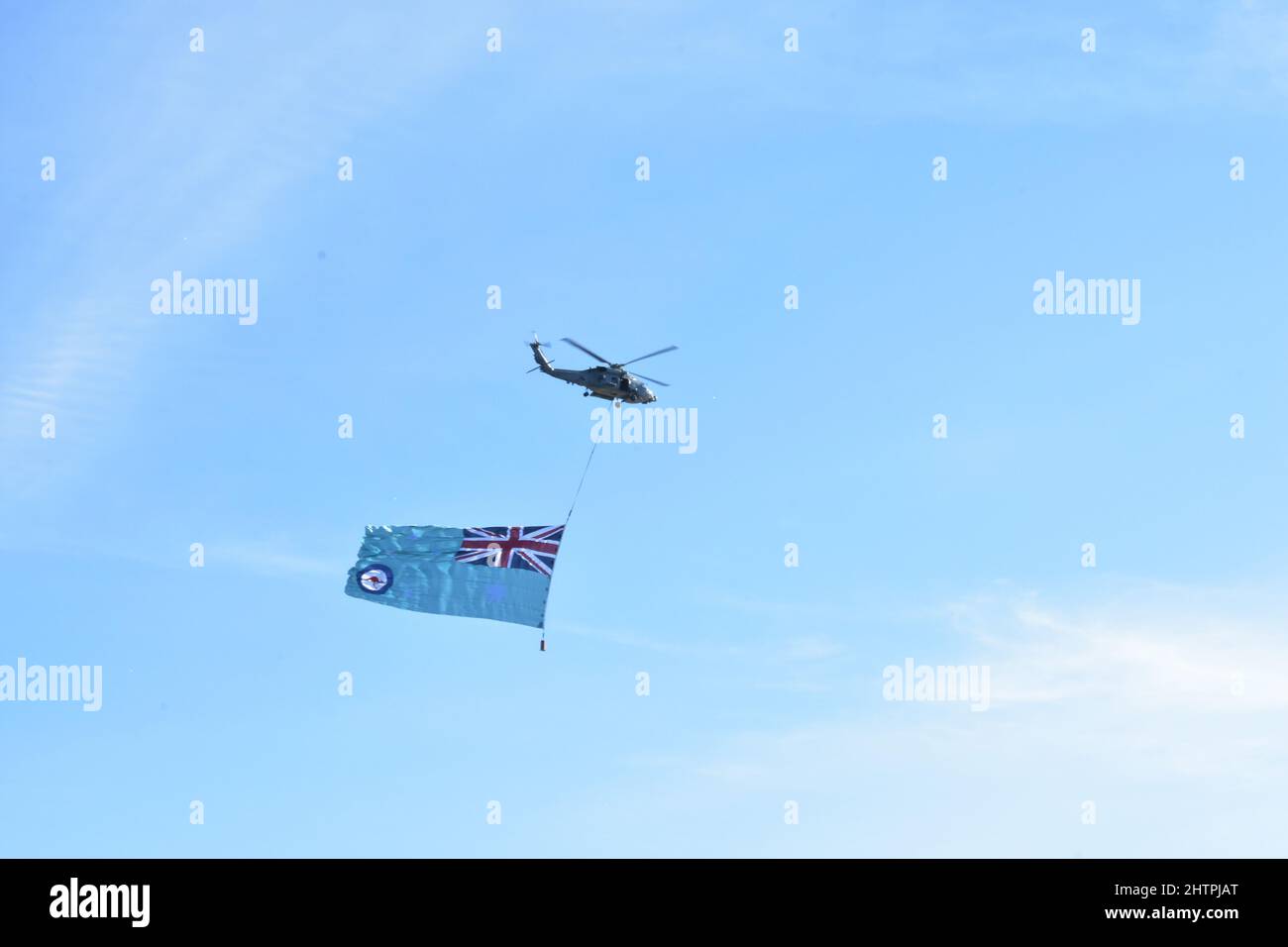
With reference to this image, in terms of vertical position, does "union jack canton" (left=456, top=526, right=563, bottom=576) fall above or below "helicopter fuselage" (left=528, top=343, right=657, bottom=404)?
below

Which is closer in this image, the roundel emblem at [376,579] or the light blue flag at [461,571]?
the light blue flag at [461,571]

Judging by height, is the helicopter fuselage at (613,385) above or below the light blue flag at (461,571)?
above

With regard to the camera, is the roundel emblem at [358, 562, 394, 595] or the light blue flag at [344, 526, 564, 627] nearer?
the light blue flag at [344, 526, 564, 627]

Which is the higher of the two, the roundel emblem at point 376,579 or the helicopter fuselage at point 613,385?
the helicopter fuselage at point 613,385
